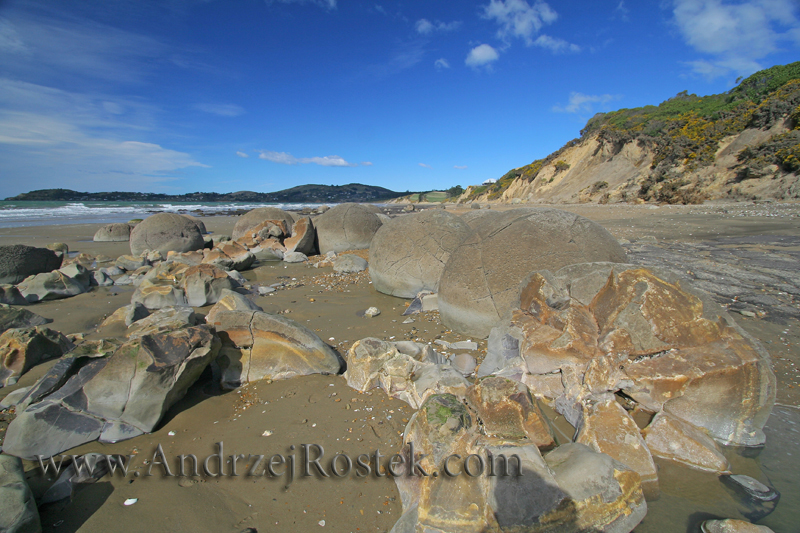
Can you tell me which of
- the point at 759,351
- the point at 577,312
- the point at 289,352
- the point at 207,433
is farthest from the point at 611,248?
the point at 207,433

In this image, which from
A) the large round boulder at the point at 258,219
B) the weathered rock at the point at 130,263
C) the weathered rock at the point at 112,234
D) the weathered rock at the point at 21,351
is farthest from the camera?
the weathered rock at the point at 112,234

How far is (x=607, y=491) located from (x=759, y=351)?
5.49ft

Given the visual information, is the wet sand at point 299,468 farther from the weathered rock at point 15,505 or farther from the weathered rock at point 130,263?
the weathered rock at point 130,263

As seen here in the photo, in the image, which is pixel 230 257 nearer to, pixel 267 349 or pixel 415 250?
pixel 415 250

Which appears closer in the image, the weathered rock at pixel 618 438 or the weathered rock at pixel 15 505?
the weathered rock at pixel 15 505

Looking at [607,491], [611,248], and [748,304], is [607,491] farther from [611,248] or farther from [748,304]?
[748,304]

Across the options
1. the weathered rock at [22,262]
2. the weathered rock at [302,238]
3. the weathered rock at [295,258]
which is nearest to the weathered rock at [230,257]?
the weathered rock at [295,258]

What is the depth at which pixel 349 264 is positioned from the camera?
8969 millimetres

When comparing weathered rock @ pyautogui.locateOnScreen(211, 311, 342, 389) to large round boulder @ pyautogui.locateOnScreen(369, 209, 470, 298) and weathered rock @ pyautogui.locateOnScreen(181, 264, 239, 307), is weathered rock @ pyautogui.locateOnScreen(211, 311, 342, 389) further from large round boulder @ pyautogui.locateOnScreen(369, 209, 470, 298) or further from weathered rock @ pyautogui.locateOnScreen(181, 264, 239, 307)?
weathered rock @ pyautogui.locateOnScreen(181, 264, 239, 307)

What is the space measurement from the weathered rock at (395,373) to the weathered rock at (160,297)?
4443 millimetres

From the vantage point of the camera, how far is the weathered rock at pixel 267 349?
3.71 metres

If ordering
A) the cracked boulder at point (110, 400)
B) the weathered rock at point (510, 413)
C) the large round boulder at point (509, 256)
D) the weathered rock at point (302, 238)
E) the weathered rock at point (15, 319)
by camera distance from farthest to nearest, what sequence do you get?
the weathered rock at point (302, 238) < the weathered rock at point (15, 319) < the large round boulder at point (509, 256) < the cracked boulder at point (110, 400) < the weathered rock at point (510, 413)

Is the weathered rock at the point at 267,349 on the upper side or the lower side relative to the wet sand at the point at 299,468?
upper

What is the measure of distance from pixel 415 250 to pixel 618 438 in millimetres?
4301
